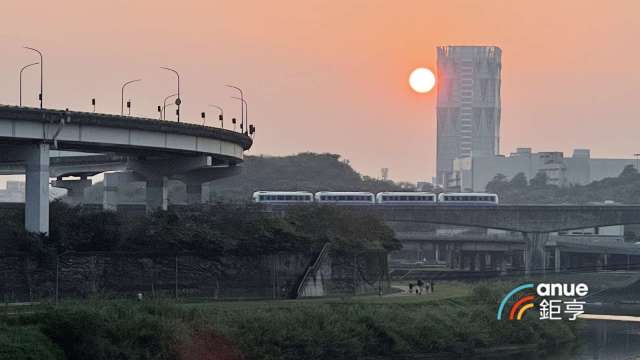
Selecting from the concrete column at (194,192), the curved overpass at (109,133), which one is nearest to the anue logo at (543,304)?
the curved overpass at (109,133)

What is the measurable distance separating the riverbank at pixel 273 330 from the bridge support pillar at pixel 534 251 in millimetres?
74642

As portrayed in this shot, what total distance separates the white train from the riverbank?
7293 cm

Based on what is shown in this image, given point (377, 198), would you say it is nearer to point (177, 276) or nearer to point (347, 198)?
point (347, 198)

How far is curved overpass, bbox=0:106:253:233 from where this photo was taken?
9188 cm

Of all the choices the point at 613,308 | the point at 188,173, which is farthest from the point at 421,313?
the point at 613,308

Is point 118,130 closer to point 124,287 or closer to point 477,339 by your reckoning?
point 124,287

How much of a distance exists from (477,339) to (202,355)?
27364 mm

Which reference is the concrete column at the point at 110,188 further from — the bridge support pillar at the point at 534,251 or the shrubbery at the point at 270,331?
the bridge support pillar at the point at 534,251

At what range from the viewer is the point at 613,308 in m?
149

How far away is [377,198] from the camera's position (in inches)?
7219

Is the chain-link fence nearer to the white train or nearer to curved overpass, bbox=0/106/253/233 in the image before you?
curved overpass, bbox=0/106/253/233

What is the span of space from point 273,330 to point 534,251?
106 m

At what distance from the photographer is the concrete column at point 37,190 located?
9206 centimetres

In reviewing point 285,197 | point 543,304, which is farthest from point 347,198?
point 543,304
